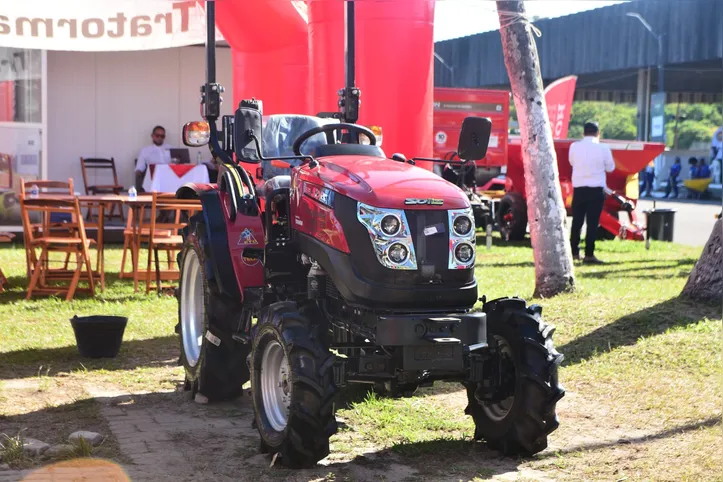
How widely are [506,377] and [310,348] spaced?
39.4 inches

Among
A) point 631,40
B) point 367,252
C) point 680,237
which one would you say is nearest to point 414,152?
point 367,252

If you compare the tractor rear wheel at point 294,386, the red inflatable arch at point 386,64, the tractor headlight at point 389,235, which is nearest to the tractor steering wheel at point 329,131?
the tractor headlight at point 389,235

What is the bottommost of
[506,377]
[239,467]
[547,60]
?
[239,467]

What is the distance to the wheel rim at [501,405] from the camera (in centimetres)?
495

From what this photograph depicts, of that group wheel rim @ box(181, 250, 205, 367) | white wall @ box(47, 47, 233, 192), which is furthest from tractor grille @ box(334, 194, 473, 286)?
white wall @ box(47, 47, 233, 192)

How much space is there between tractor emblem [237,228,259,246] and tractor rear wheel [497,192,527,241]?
11.4 m

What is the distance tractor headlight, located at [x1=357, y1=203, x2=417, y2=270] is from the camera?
181 inches

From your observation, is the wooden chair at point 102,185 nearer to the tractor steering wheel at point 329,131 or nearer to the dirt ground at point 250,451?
the dirt ground at point 250,451

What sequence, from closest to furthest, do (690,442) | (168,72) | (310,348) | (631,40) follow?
(310,348) < (690,442) < (168,72) < (631,40)

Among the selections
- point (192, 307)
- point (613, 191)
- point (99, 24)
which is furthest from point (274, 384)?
point (613, 191)

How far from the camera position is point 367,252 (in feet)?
15.2

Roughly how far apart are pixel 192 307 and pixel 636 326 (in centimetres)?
342

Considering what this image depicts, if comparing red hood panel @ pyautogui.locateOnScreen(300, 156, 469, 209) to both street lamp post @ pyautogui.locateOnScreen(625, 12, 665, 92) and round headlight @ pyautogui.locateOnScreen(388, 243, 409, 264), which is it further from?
street lamp post @ pyautogui.locateOnScreen(625, 12, 665, 92)

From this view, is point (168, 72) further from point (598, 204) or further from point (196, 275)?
point (196, 275)
